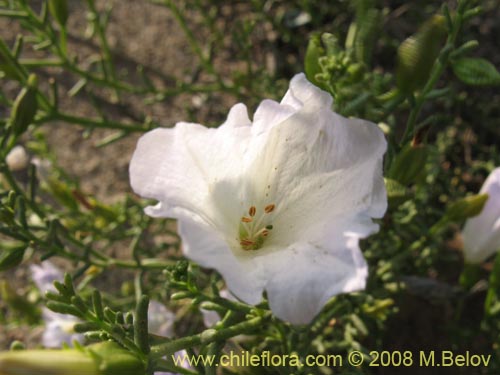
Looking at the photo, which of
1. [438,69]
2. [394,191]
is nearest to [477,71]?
[438,69]

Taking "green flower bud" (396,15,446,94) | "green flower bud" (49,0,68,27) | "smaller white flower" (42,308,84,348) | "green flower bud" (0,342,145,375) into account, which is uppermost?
"green flower bud" (396,15,446,94)

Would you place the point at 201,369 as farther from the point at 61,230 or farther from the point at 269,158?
the point at 61,230

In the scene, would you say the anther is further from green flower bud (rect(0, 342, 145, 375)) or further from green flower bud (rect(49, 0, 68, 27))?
green flower bud (rect(49, 0, 68, 27))

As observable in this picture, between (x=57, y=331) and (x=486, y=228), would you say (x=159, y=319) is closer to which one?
(x=57, y=331)

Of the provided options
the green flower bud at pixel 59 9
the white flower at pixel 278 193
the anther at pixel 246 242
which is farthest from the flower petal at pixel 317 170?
the green flower bud at pixel 59 9

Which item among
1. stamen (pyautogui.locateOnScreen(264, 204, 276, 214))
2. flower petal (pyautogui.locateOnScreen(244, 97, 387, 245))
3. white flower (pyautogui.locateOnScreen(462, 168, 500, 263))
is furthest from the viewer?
white flower (pyautogui.locateOnScreen(462, 168, 500, 263))

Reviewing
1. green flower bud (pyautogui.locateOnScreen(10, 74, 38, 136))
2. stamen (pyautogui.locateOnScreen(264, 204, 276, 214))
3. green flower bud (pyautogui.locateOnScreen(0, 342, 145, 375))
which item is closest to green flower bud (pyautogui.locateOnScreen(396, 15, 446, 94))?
stamen (pyautogui.locateOnScreen(264, 204, 276, 214))

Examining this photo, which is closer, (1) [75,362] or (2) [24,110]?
(1) [75,362]
